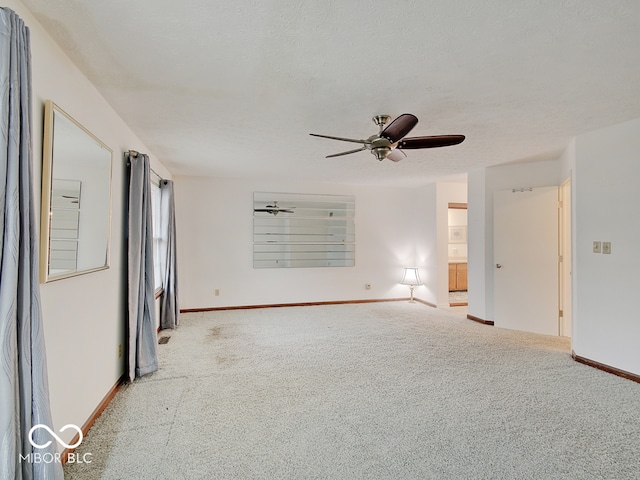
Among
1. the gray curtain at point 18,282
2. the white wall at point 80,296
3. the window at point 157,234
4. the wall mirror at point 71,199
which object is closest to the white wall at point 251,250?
the window at point 157,234

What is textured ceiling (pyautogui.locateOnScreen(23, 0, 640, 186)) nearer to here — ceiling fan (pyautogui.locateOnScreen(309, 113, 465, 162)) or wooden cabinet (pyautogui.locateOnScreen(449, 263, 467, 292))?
ceiling fan (pyautogui.locateOnScreen(309, 113, 465, 162))

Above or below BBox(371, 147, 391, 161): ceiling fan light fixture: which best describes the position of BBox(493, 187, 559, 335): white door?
below

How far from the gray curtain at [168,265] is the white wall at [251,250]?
0.89 m

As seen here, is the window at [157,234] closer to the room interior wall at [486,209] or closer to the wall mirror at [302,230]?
the wall mirror at [302,230]

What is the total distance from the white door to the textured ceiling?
Answer: 3.95 ft

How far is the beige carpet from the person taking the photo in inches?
68.2

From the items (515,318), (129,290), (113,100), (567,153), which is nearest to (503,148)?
(567,153)

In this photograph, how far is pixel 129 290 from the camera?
2.66 meters

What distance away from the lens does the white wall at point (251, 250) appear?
5.31 meters

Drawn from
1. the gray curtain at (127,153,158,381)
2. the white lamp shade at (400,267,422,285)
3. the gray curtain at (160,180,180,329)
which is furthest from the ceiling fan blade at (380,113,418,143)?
the white lamp shade at (400,267,422,285)

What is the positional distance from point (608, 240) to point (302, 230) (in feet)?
13.4

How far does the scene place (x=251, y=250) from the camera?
5.54 metres

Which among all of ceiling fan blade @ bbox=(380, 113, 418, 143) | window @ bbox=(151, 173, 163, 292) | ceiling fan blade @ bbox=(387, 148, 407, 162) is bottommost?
window @ bbox=(151, 173, 163, 292)

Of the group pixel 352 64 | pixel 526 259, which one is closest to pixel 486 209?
pixel 526 259
